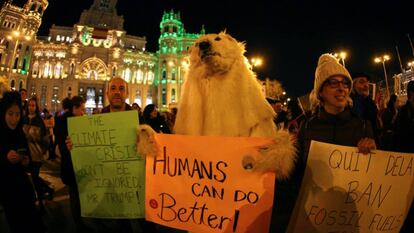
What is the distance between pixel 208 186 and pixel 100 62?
239 ft

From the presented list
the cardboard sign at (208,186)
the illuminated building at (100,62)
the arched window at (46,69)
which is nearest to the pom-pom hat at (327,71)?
the cardboard sign at (208,186)

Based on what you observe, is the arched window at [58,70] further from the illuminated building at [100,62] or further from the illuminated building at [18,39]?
the illuminated building at [18,39]

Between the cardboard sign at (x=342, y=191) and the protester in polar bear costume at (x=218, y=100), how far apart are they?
0.48 meters

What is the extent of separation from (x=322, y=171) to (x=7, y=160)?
359 cm

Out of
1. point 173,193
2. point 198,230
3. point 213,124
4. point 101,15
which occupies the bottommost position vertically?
point 198,230

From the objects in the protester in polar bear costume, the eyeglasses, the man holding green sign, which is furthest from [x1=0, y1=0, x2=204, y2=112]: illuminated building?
the eyeglasses

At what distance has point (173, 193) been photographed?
2.54 meters

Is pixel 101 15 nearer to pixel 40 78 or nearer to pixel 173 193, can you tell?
pixel 40 78

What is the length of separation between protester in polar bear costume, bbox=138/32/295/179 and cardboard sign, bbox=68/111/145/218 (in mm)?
385

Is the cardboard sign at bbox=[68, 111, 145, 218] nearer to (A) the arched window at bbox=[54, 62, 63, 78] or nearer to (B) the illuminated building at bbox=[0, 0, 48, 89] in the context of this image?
(B) the illuminated building at bbox=[0, 0, 48, 89]

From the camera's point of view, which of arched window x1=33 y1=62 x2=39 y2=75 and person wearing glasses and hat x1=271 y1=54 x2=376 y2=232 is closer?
person wearing glasses and hat x1=271 y1=54 x2=376 y2=232

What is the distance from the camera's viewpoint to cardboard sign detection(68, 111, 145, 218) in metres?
2.97

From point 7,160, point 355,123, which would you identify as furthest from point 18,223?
point 355,123

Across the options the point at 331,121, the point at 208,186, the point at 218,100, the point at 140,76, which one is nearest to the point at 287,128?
the point at 331,121
